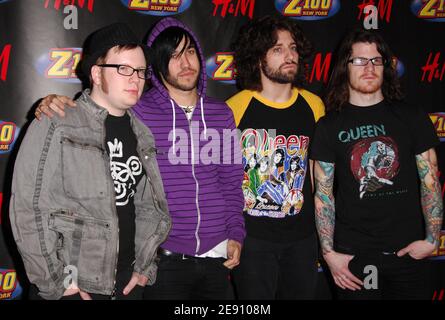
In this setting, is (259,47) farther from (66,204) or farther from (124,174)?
(66,204)

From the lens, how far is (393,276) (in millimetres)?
2744

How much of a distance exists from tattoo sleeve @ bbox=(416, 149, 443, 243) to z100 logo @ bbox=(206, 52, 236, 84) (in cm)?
174

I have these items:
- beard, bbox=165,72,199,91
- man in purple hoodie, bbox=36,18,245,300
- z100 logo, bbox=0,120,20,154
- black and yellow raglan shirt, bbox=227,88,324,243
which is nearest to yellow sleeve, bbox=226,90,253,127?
black and yellow raglan shirt, bbox=227,88,324,243

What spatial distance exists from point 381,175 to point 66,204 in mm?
1886

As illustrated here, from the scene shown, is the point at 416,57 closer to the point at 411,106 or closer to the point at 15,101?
the point at 411,106

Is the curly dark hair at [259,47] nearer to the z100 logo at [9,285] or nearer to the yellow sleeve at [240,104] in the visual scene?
the yellow sleeve at [240,104]

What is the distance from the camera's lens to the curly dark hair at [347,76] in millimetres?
2953

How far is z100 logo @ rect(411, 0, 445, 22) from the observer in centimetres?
397

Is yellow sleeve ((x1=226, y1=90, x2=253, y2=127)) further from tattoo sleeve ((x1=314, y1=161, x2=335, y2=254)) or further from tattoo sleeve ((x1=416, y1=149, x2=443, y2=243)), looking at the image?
tattoo sleeve ((x1=416, y1=149, x2=443, y2=243))

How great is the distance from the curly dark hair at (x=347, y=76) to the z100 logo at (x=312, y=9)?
0.96 m

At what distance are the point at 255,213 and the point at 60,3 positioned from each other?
2315 millimetres

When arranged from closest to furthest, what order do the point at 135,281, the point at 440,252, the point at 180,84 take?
the point at 135,281, the point at 180,84, the point at 440,252

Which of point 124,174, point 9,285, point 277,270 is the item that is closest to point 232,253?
point 277,270

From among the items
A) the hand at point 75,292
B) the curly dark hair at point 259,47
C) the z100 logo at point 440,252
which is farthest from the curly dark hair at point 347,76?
the hand at point 75,292
